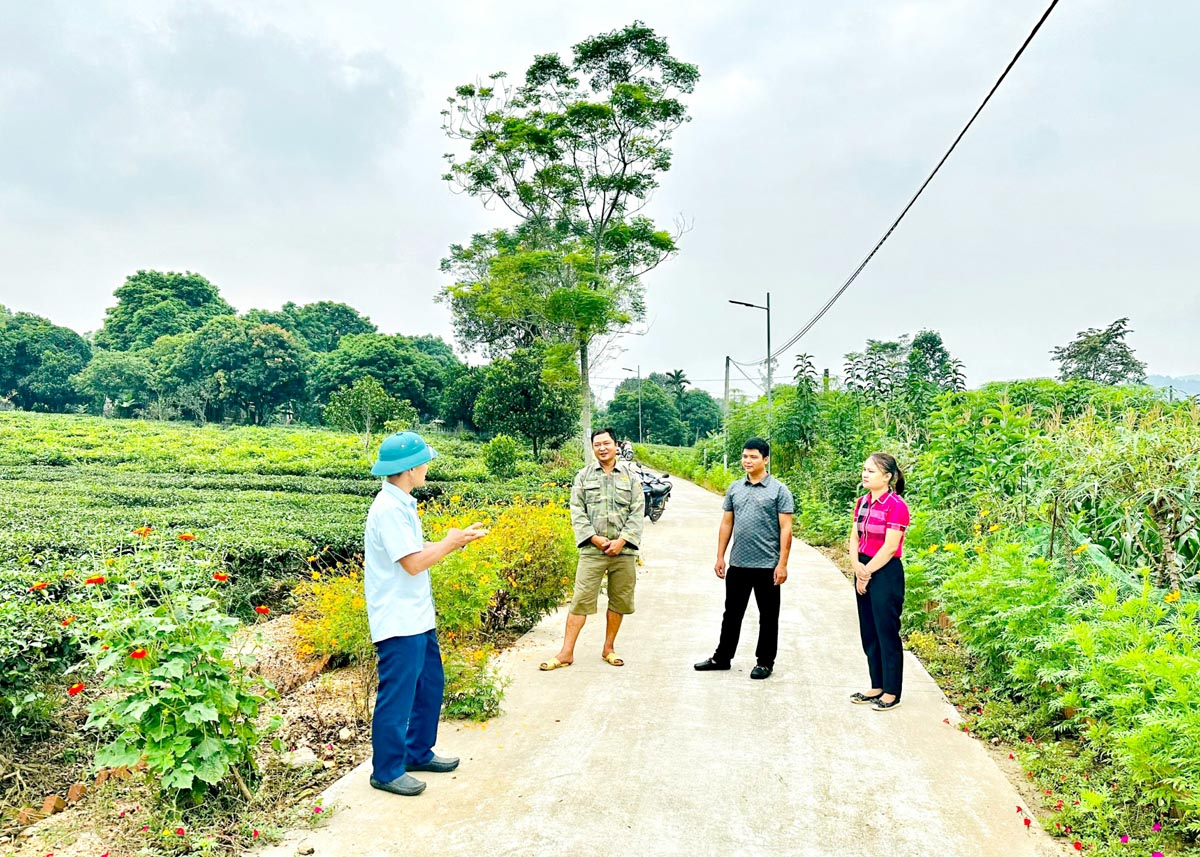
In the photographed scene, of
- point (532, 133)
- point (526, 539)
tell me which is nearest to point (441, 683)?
point (526, 539)

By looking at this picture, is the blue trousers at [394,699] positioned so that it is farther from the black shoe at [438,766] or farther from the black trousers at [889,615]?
the black trousers at [889,615]

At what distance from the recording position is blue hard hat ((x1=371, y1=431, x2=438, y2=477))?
10.7ft

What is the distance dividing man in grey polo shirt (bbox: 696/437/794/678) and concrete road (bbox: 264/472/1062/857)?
0.69ft

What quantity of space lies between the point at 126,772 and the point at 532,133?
1975 cm

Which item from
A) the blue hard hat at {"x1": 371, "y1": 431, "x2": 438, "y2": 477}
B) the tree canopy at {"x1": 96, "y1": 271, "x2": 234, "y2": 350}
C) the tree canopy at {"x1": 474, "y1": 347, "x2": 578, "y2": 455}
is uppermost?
the tree canopy at {"x1": 96, "y1": 271, "x2": 234, "y2": 350}

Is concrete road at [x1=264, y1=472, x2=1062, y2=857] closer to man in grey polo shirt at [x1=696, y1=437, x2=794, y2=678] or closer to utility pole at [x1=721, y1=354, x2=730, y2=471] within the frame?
man in grey polo shirt at [x1=696, y1=437, x2=794, y2=678]

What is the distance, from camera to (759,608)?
197 inches

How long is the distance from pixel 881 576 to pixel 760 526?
32.6 inches

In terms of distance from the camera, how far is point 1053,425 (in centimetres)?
635

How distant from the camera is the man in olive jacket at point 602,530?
16.4ft

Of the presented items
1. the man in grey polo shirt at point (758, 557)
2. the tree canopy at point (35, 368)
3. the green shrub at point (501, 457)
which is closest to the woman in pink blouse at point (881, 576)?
the man in grey polo shirt at point (758, 557)

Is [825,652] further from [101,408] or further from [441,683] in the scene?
[101,408]

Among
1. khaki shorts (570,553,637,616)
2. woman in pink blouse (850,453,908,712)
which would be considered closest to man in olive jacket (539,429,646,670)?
khaki shorts (570,553,637,616)

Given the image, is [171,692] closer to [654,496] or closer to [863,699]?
[863,699]
